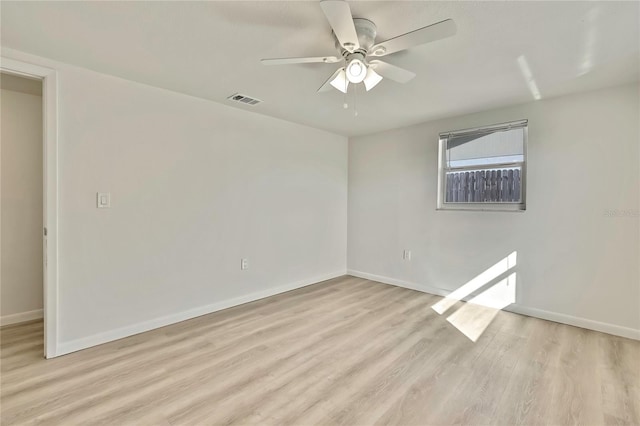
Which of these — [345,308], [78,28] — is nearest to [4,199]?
[78,28]

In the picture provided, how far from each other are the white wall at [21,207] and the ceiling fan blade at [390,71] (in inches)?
135

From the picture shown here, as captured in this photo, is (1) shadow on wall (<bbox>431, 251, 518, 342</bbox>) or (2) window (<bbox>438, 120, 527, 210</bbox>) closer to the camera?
(1) shadow on wall (<bbox>431, 251, 518, 342</bbox>)

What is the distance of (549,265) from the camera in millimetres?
3051

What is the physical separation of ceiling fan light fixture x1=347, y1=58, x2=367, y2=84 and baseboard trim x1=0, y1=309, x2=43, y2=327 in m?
3.83

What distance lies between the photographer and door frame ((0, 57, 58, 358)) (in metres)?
2.27

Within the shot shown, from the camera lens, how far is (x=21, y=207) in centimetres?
302

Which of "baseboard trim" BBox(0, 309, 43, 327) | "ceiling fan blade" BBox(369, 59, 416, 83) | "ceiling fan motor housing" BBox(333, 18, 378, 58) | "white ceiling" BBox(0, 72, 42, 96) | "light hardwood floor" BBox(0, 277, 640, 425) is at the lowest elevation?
"light hardwood floor" BBox(0, 277, 640, 425)

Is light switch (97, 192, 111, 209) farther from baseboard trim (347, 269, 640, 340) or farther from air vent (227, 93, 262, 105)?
baseboard trim (347, 269, 640, 340)

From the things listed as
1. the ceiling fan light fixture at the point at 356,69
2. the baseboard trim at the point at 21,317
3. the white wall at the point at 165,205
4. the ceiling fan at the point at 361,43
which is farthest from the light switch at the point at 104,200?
the ceiling fan light fixture at the point at 356,69

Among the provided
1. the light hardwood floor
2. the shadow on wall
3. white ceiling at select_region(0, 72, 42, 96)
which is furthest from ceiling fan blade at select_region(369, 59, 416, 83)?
white ceiling at select_region(0, 72, 42, 96)

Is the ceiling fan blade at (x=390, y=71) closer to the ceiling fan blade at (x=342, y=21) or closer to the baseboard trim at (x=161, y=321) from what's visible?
the ceiling fan blade at (x=342, y=21)

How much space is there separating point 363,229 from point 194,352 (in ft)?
9.93

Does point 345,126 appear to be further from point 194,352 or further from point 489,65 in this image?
point 194,352

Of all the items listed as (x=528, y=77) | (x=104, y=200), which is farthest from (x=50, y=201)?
(x=528, y=77)
